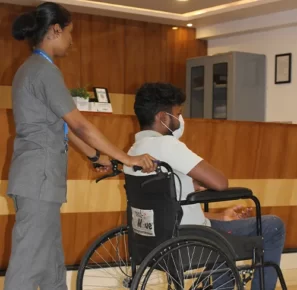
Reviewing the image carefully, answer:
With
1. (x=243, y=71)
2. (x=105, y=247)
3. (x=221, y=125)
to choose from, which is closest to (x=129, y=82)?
(x=243, y=71)

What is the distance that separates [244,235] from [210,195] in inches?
14.4

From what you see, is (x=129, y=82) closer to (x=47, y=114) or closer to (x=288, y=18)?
(x=288, y=18)

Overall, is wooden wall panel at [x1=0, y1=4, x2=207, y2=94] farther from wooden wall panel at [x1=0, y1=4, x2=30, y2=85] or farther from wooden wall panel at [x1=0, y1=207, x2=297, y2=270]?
wooden wall panel at [x1=0, y1=207, x2=297, y2=270]

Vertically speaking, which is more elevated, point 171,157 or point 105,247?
point 171,157

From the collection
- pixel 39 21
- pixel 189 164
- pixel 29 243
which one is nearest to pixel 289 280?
pixel 189 164

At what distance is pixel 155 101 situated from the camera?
250cm

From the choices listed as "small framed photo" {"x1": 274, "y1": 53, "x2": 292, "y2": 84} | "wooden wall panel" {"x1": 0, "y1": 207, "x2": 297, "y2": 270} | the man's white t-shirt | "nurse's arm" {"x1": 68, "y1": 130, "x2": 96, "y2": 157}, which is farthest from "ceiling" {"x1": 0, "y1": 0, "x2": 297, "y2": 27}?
the man's white t-shirt

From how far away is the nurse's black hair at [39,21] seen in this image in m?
2.29

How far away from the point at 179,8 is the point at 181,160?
4589mm

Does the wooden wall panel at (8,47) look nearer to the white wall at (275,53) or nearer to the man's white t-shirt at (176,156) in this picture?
the white wall at (275,53)

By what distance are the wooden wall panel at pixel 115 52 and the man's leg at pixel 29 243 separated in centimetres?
431

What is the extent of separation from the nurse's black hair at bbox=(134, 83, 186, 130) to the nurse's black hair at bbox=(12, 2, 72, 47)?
438 millimetres

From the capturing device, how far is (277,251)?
261 cm

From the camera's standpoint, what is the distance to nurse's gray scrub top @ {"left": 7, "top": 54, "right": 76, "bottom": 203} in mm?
2213
